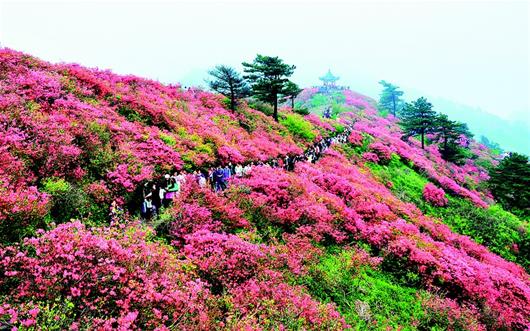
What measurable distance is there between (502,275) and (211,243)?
49.9 feet

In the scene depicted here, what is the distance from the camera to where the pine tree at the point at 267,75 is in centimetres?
3309

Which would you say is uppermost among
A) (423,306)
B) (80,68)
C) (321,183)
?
(80,68)

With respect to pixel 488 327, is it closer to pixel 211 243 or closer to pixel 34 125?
pixel 211 243

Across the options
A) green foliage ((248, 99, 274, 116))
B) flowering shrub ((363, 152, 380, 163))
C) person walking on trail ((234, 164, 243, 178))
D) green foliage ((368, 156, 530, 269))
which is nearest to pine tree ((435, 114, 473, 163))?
flowering shrub ((363, 152, 380, 163))

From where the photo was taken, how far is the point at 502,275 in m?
16.1

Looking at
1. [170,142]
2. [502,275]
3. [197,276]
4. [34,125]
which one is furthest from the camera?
[170,142]

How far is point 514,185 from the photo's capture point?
34.9 meters

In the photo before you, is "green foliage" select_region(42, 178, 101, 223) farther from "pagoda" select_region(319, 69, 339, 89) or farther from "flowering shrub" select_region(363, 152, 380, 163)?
"pagoda" select_region(319, 69, 339, 89)

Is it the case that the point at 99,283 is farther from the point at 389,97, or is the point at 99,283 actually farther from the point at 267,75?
the point at 389,97

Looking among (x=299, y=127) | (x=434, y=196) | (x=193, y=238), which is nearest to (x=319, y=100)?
(x=299, y=127)

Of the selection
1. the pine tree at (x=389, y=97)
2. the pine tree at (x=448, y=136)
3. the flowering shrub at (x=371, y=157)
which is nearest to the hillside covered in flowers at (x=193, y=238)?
the flowering shrub at (x=371, y=157)

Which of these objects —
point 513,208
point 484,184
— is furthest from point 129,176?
point 484,184

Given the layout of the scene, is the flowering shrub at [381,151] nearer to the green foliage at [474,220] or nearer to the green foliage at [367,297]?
the green foliage at [474,220]

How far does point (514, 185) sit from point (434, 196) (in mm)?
14456
